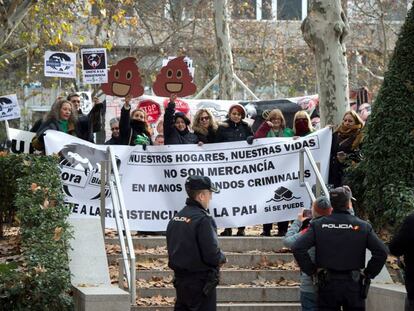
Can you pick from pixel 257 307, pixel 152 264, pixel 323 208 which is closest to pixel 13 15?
pixel 152 264

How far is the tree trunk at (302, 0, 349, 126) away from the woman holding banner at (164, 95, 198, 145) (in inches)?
156

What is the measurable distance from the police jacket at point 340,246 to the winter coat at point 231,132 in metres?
5.49

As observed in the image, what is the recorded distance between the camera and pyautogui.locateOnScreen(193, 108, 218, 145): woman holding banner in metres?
16.0

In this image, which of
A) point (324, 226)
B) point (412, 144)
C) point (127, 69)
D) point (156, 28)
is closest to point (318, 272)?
point (324, 226)

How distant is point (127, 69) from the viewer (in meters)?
15.9

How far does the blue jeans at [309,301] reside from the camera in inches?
428

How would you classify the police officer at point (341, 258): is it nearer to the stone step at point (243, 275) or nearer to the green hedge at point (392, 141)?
the green hedge at point (392, 141)

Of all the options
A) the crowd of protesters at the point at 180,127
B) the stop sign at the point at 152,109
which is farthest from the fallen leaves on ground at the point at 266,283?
the stop sign at the point at 152,109

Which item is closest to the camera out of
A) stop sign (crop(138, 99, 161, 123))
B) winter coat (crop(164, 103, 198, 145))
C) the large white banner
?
the large white banner

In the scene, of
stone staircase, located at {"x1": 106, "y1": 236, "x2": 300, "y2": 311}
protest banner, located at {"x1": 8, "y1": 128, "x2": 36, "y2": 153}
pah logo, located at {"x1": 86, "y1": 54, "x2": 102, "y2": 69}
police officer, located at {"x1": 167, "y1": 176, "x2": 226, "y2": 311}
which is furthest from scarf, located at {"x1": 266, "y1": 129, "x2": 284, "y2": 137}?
police officer, located at {"x1": 167, "y1": 176, "x2": 226, "y2": 311}

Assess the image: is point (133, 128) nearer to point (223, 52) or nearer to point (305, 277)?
point (305, 277)

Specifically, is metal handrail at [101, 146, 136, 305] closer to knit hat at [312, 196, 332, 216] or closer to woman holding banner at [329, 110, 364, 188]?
knit hat at [312, 196, 332, 216]

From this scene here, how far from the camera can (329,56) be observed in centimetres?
1925

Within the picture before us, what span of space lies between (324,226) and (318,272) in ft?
1.43
